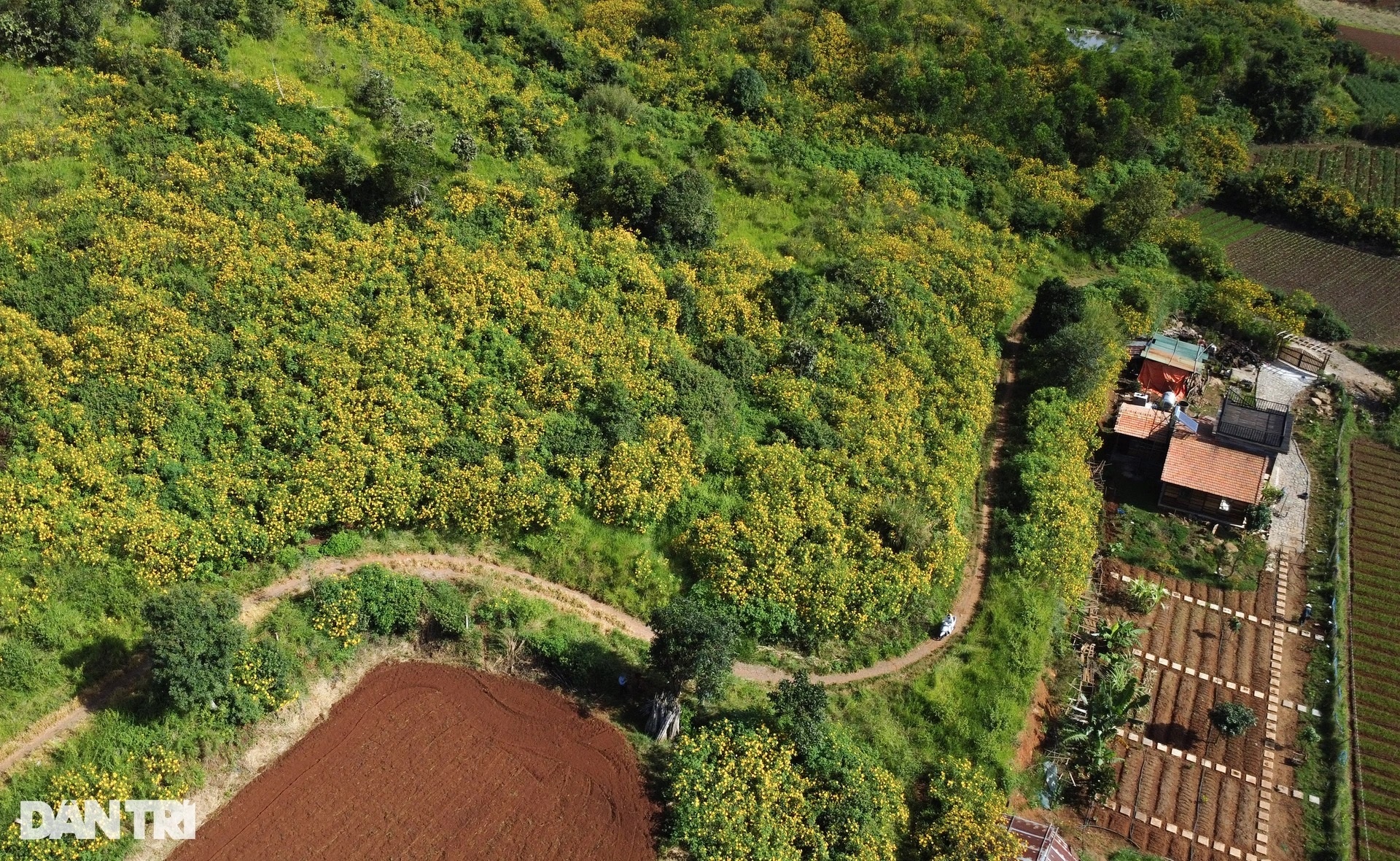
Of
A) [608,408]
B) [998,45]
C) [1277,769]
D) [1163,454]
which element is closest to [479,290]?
[608,408]

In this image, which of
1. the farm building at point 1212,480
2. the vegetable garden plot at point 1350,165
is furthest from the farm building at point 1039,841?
the vegetable garden plot at point 1350,165

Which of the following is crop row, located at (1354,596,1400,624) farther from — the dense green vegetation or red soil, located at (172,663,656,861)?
red soil, located at (172,663,656,861)

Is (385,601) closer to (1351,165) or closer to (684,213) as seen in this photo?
(684,213)

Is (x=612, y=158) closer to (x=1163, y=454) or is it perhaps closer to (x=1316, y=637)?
(x=1163, y=454)

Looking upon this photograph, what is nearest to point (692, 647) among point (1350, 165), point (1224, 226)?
point (1224, 226)

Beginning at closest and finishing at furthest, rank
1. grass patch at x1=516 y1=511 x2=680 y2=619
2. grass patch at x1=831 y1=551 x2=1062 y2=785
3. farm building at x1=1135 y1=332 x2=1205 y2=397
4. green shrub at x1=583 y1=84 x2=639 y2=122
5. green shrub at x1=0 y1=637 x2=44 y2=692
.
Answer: green shrub at x1=0 y1=637 x2=44 y2=692
grass patch at x1=831 y1=551 x2=1062 y2=785
grass patch at x1=516 y1=511 x2=680 y2=619
farm building at x1=1135 y1=332 x2=1205 y2=397
green shrub at x1=583 y1=84 x2=639 y2=122

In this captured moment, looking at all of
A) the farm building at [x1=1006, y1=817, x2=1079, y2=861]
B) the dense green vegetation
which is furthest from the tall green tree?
the farm building at [x1=1006, y1=817, x2=1079, y2=861]
